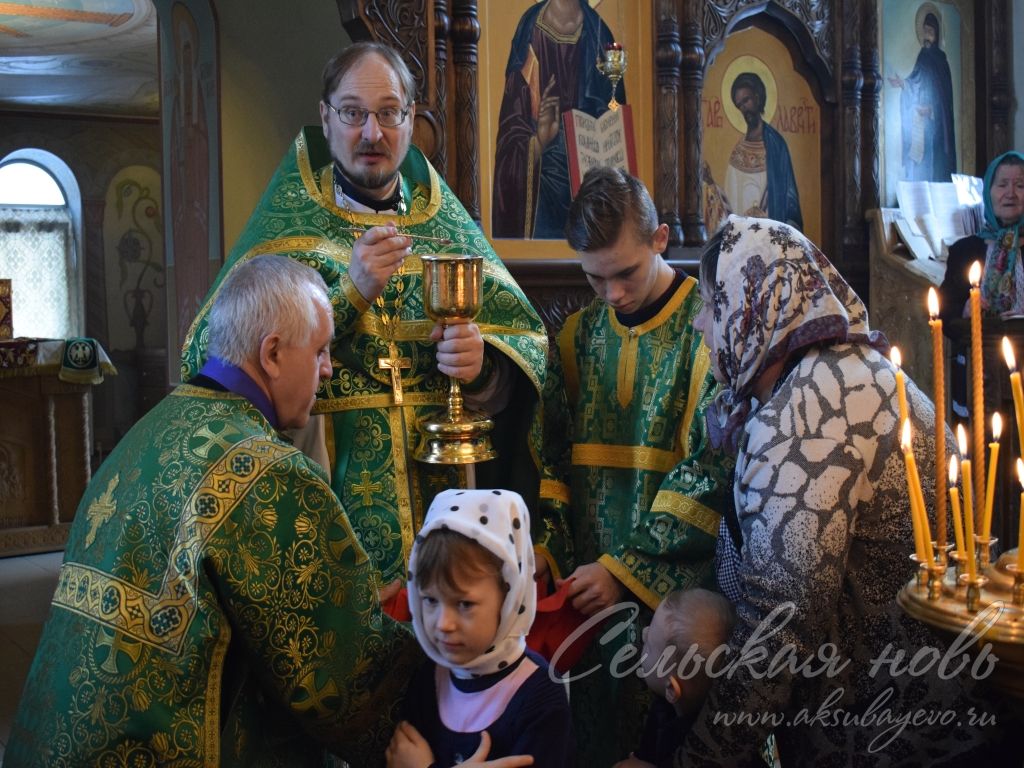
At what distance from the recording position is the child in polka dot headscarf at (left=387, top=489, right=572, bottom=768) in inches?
77.7

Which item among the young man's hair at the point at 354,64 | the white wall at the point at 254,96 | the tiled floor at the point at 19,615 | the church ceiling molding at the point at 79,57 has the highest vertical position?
the church ceiling molding at the point at 79,57

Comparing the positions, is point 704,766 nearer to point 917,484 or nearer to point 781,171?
point 917,484

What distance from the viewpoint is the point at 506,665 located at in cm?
203

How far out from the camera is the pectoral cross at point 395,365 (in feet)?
9.75

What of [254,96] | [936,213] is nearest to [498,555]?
[254,96]

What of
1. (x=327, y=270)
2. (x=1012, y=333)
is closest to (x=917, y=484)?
(x=327, y=270)

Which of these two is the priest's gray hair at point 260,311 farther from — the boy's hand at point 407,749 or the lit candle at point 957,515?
the lit candle at point 957,515

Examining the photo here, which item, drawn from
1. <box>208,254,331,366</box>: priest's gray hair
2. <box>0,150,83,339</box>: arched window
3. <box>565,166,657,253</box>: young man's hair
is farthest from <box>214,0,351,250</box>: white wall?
<box>0,150,83,339</box>: arched window

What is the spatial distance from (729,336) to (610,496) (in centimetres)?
101

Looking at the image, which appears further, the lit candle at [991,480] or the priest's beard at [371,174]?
the priest's beard at [371,174]

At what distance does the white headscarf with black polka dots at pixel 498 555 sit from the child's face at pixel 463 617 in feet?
0.06

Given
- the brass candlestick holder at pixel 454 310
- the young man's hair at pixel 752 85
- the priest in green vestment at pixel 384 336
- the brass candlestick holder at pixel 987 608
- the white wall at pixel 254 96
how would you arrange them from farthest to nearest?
the young man's hair at pixel 752 85
the white wall at pixel 254 96
the priest in green vestment at pixel 384 336
the brass candlestick holder at pixel 454 310
the brass candlestick holder at pixel 987 608

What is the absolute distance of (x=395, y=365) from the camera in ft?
9.82

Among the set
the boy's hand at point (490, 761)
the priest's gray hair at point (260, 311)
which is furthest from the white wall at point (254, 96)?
the boy's hand at point (490, 761)
